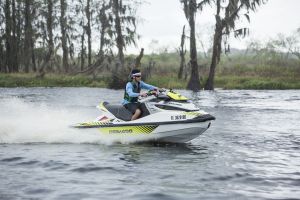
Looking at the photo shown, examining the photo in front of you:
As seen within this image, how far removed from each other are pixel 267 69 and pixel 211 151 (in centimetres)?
3736

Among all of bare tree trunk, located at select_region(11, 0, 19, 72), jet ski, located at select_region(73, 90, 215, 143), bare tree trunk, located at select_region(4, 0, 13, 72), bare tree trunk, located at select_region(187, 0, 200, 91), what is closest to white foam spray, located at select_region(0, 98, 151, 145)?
jet ski, located at select_region(73, 90, 215, 143)

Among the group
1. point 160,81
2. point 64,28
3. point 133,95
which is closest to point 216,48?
point 160,81

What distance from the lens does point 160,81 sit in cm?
4100

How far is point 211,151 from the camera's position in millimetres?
12391

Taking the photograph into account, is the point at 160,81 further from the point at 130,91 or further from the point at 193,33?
the point at 130,91

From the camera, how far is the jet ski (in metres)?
12.4

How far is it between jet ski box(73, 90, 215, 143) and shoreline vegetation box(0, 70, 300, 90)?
89.5 feet

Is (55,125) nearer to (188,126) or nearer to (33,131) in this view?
(33,131)

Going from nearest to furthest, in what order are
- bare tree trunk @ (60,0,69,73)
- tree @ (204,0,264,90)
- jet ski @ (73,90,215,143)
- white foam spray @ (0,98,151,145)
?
jet ski @ (73,90,215,143) → white foam spray @ (0,98,151,145) → tree @ (204,0,264,90) → bare tree trunk @ (60,0,69,73)

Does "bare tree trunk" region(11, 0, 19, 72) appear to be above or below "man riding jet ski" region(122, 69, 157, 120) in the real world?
above

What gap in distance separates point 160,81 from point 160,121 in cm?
2856

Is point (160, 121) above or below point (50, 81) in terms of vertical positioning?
below

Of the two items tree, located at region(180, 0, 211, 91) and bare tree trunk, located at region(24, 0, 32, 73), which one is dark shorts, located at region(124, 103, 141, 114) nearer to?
Result: tree, located at region(180, 0, 211, 91)

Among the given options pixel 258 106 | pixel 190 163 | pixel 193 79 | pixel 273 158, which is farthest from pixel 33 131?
pixel 193 79
